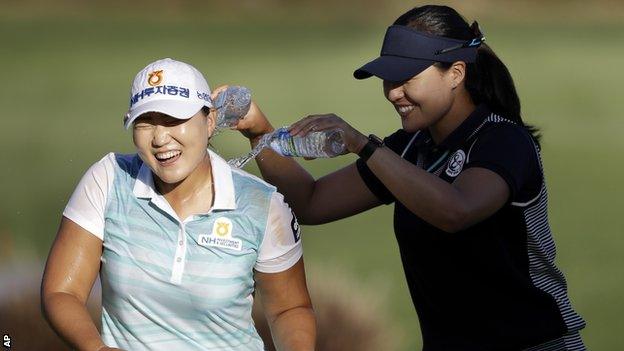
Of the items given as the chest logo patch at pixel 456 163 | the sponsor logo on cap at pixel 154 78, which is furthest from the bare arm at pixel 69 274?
the chest logo patch at pixel 456 163

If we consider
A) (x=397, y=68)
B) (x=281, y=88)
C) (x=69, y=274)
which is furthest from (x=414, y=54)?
(x=281, y=88)

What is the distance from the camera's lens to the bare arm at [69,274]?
2879 millimetres

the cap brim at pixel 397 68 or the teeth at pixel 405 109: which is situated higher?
the cap brim at pixel 397 68

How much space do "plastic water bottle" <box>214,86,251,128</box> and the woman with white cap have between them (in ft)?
1.27

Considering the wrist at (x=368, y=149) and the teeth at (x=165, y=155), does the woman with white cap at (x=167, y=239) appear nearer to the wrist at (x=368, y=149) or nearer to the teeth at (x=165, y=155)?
the teeth at (x=165, y=155)

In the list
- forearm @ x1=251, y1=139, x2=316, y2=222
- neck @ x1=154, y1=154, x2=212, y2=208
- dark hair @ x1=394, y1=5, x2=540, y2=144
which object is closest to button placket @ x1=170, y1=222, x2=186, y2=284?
neck @ x1=154, y1=154, x2=212, y2=208

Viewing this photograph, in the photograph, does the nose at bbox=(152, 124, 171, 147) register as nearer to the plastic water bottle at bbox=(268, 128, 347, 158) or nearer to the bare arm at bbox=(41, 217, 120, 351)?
the bare arm at bbox=(41, 217, 120, 351)

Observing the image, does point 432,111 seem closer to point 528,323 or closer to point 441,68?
point 441,68

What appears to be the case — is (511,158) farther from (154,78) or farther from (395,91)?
(154,78)

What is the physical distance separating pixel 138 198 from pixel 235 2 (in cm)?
293

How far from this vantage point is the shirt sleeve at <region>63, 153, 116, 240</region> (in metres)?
2.92

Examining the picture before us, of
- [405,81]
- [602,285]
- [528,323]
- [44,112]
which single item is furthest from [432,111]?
[44,112]

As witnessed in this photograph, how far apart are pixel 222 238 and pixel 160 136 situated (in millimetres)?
289

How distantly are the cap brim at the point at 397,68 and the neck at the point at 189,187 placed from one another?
0.56 metres
